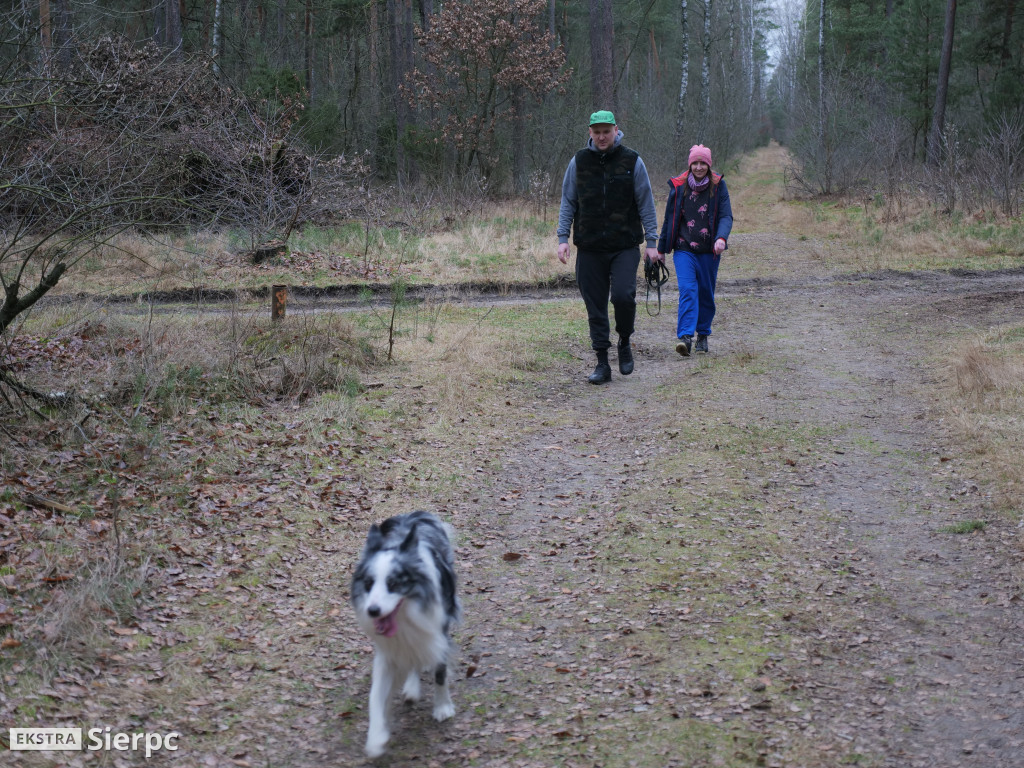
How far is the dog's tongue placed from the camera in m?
3.47

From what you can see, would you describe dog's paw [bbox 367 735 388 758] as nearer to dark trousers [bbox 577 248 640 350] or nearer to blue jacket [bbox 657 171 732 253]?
dark trousers [bbox 577 248 640 350]

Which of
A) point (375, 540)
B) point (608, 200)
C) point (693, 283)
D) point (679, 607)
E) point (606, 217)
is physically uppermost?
point (608, 200)

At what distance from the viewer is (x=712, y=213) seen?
32.1 feet

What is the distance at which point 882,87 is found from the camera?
125ft

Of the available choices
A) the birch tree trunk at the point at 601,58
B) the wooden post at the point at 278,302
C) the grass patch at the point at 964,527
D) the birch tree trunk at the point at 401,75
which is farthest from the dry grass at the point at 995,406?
the birch tree trunk at the point at 401,75

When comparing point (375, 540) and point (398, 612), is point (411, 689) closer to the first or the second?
point (398, 612)

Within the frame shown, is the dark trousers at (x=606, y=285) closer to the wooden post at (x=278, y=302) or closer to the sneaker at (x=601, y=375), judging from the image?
the sneaker at (x=601, y=375)

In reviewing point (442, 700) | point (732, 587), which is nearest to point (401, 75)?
point (732, 587)

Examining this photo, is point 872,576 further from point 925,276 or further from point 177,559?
point 925,276

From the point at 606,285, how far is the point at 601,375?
95 centimetres

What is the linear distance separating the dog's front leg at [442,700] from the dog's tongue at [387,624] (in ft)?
1.58

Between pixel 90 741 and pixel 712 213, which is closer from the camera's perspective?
pixel 90 741

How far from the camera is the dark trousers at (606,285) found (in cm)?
863

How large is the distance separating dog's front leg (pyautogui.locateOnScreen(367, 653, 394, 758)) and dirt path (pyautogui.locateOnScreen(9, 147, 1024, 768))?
0.53 ft
